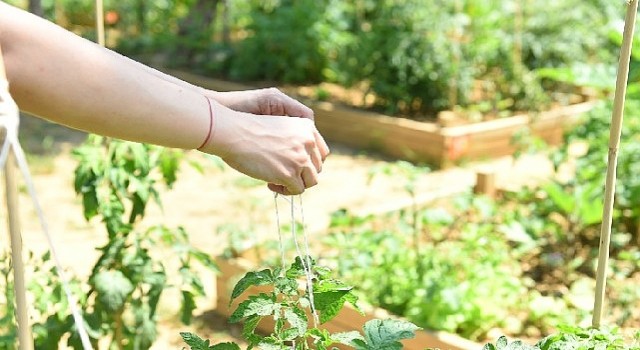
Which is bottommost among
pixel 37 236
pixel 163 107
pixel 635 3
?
pixel 37 236

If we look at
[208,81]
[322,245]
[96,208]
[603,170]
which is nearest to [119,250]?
[96,208]

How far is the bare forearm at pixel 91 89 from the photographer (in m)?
1.46

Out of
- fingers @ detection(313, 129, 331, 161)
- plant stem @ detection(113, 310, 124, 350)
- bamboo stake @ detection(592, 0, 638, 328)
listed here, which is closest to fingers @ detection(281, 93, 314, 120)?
fingers @ detection(313, 129, 331, 161)

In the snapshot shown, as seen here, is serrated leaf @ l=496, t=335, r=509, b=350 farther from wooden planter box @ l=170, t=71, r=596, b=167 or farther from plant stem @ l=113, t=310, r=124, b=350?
wooden planter box @ l=170, t=71, r=596, b=167

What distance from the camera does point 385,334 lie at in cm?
192

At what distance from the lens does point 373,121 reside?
23.5 ft

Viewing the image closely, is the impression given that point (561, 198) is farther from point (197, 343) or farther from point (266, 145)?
point (266, 145)

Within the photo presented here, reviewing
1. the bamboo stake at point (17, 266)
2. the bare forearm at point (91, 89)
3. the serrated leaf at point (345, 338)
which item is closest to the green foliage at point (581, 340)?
the serrated leaf at point (345, 338)

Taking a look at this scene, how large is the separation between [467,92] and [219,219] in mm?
2646

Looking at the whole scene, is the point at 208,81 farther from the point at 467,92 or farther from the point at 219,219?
the point at 219,219

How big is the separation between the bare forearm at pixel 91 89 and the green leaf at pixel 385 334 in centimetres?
57

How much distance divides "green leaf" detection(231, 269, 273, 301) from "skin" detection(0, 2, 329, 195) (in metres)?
0.21

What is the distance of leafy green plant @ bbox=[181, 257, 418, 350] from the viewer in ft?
6.17

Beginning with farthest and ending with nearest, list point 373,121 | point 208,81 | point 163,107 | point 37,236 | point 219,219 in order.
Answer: point 208,81 < point 373,121 < point 219,219 < point 37,236 < point 163,107
